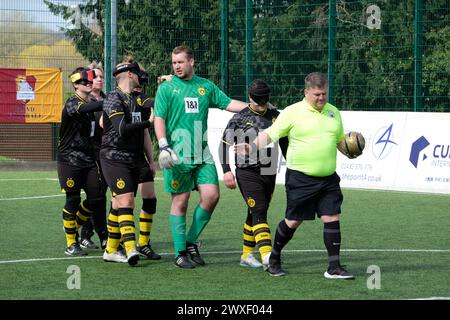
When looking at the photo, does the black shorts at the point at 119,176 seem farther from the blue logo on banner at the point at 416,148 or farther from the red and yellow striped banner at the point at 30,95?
the red and yellow striped banner at the point at 30,95

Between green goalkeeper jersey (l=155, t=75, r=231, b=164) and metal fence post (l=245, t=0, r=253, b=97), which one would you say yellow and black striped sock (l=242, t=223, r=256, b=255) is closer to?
Answer: green goalkeeper jersey (l=155, t=75, r=231, b=164)

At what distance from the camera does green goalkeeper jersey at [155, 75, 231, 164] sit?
36.0 ft

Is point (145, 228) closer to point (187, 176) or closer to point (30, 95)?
point (187, 176)

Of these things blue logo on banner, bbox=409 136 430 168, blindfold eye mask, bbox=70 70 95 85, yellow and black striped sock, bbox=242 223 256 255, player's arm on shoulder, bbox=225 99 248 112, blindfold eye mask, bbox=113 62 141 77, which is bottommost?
yellow and black striped sock, bbox=242 223 256 255

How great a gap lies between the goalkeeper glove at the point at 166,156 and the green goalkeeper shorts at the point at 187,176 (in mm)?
313

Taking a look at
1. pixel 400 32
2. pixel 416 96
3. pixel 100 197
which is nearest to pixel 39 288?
pixel 100 197

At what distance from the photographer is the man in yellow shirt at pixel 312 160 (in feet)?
33.2

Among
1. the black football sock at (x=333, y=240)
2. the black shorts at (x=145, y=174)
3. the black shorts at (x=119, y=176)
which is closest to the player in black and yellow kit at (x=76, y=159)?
the black shorts at (x=145, y=174)

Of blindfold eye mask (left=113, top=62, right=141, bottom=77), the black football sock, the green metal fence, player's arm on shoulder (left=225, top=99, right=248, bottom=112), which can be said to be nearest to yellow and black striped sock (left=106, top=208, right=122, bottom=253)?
blindfold eye mask (left=113, top=62, right=141, bottom=77)

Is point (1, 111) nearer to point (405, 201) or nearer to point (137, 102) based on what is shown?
point (405, 201)

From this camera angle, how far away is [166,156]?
1055 centimetres

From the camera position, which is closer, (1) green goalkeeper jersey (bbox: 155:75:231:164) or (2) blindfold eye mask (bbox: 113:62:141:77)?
(1) green goalkeeper jersey (bbox: 155:75:231:164)

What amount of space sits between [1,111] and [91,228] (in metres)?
12.7

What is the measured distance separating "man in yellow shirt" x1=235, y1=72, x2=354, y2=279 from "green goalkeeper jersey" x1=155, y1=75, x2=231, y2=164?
0.95m
